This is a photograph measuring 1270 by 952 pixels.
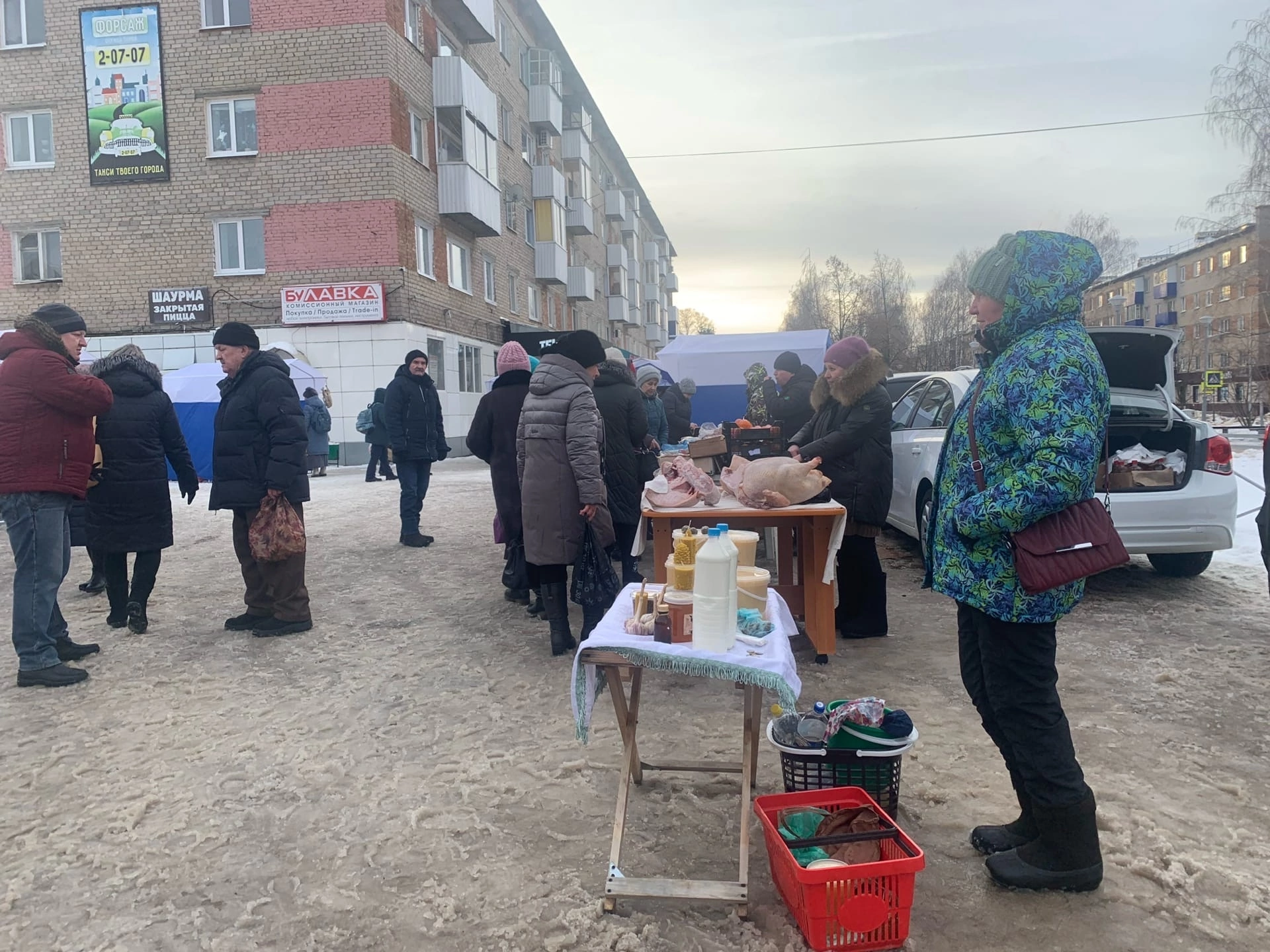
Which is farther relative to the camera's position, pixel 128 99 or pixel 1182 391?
pixel 1182 391

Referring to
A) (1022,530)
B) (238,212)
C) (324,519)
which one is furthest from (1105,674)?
(238,212)

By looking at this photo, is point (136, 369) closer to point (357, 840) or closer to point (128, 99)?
point (357, 840)

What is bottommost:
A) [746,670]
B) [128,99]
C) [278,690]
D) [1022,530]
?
[278,690]

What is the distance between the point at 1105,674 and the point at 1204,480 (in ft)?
7.68

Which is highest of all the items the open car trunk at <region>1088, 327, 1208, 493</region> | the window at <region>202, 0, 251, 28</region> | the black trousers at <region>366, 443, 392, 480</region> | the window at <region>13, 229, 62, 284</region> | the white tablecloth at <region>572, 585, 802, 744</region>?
the window at <region>202, 0, 251, 28</region>

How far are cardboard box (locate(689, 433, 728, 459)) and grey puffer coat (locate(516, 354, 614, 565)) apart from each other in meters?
2.50

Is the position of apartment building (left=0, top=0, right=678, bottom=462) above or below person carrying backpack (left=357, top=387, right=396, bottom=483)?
above

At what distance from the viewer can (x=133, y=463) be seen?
570 centimetres

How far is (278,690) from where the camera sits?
189 inches

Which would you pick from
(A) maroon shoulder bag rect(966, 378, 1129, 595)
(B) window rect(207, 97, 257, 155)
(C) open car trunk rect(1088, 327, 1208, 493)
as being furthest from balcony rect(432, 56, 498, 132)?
(A) maroon shoulder bag rect(966, 378, 1129, 595)

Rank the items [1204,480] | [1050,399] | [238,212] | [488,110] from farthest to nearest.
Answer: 1. [488,110]
2. [238,212]
3. [1204,480]
4. [1050,399]

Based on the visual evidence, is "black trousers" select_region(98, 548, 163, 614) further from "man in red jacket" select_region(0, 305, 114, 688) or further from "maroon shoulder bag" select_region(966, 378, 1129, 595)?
"maroon shoulder bag" select_region(966, 378, 1129, 595)

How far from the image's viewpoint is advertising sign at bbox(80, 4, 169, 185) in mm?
18594

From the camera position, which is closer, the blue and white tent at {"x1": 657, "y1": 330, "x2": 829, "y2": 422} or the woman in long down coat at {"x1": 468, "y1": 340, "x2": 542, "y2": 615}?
the woman in long down coat at {"x1": 468, "y1": 340, "x2": 542, "y2": 615}
